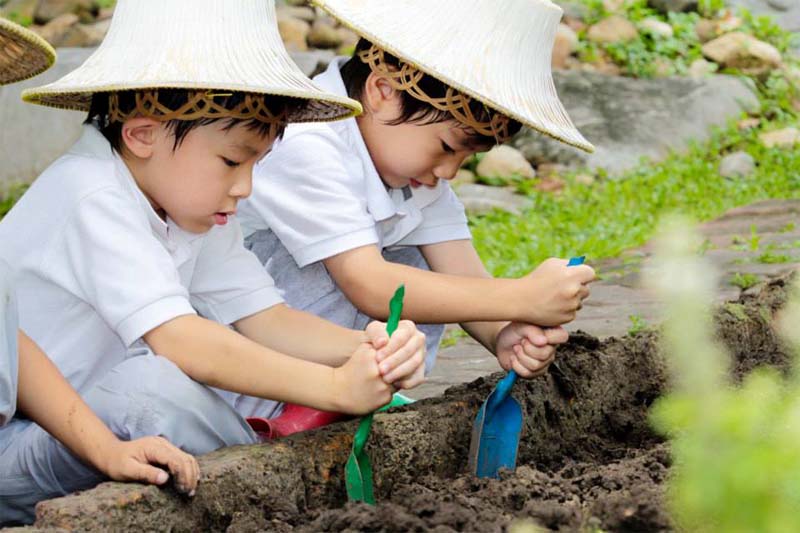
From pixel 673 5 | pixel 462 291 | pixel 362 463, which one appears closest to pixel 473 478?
pixel 362 463

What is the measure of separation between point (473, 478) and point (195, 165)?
786 millimetres

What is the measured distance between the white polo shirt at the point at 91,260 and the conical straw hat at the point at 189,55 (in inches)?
6.4

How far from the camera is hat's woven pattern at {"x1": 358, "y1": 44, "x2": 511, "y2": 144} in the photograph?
271 centimetres

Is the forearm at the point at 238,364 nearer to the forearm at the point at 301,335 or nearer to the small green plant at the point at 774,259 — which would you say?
the forearm at the point at 301,335

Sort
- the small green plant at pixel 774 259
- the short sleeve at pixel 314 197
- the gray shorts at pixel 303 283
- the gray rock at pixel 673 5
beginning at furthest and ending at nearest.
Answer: the gray rock at pixel 673 5 < the small green plant at pixel 774 259 < the gray shorts at pixel 303 283 < the short sleeve at pixel 314 197

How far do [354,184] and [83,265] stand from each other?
776 mm

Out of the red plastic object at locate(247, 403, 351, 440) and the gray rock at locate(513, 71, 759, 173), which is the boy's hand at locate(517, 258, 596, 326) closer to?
the red plastic object at locate(247, 403, 351, 440)

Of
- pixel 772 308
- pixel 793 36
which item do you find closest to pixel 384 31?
pixel 772 308

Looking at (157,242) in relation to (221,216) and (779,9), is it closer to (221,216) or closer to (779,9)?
(221,216)

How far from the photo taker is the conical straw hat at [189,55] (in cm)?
224

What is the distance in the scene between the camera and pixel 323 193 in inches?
108

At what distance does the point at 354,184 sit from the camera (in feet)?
→ 9.27

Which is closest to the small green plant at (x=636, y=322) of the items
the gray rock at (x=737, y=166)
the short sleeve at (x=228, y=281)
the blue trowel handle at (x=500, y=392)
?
the blue trowel handle at (x=500, y=392)

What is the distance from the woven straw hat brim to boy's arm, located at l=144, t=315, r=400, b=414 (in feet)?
1.64
